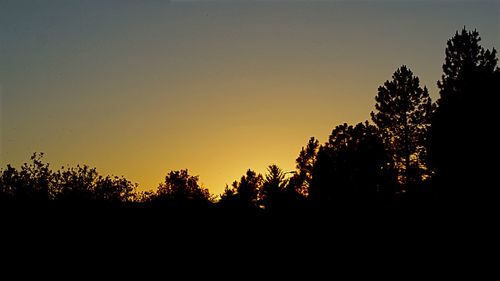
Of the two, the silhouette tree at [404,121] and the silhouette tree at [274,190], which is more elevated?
the silhouette tree at [404,121]

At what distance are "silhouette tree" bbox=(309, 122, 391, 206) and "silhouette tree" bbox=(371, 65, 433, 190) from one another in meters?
1.34

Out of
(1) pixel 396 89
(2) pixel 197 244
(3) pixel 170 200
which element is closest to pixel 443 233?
(2) pixel 197 244

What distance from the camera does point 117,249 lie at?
65.0 feet

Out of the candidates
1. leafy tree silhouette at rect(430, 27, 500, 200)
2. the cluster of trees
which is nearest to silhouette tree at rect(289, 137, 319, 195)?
the cluster of trees

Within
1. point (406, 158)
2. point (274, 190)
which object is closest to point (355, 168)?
point (406, 158)

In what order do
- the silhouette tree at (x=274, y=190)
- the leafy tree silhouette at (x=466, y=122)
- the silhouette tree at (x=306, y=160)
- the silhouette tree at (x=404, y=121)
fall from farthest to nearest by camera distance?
the silhouette tree at (x=306, y=160)
the silhouette tree at (x=404, y=121)
the leafy tree silhouette at (x=466, y=122)
the silhouette tree at (x=274, y=190)

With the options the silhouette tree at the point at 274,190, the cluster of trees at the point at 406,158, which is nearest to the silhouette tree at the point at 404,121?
the cluster of trees at the point at 406,158

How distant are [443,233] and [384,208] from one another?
3.06 m

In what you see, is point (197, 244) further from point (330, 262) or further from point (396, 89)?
point (396, 89)

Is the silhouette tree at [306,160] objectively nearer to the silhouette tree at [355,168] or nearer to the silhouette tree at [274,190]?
the silhouette tree at [355,168]

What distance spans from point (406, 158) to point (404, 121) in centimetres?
397

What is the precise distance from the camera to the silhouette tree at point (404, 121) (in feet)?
157

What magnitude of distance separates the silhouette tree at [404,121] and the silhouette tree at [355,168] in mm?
1340

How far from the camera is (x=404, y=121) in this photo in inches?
1954
